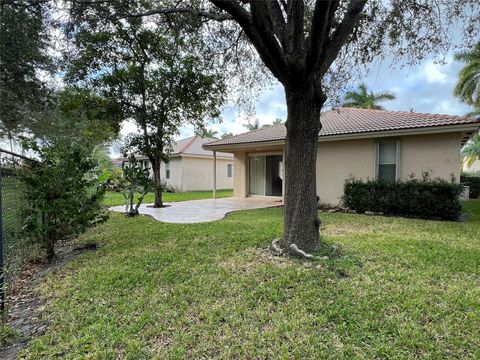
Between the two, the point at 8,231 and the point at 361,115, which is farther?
the point at 361,115

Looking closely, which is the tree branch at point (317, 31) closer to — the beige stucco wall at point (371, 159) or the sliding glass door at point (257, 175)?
the beige stucco wall at point (371, 159)

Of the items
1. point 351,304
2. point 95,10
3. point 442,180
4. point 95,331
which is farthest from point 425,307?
point 95,10

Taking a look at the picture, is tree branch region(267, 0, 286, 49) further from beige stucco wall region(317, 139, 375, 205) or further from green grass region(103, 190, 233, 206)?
green grass region(103, 190, 233, 206)

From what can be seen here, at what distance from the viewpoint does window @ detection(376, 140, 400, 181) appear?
36.2ft

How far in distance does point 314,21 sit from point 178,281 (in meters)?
4.28

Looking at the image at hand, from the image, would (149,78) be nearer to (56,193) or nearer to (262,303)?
(56,193)

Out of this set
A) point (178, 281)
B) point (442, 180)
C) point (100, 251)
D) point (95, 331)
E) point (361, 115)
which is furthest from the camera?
point (361, 115)

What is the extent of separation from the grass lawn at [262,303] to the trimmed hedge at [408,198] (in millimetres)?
3803

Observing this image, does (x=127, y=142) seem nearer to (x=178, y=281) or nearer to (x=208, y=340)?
(x=178, y=281)

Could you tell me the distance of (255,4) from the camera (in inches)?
175

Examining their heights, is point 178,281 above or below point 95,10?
below

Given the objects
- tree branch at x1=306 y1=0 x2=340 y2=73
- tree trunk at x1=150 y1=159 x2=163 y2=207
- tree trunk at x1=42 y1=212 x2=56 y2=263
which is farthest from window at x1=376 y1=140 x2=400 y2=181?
tree trunk at x1=42 y1=212 x2=56 y2=263

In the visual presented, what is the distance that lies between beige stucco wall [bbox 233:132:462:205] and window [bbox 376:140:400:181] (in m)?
0.17

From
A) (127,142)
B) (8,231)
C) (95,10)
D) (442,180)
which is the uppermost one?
(95,10)
